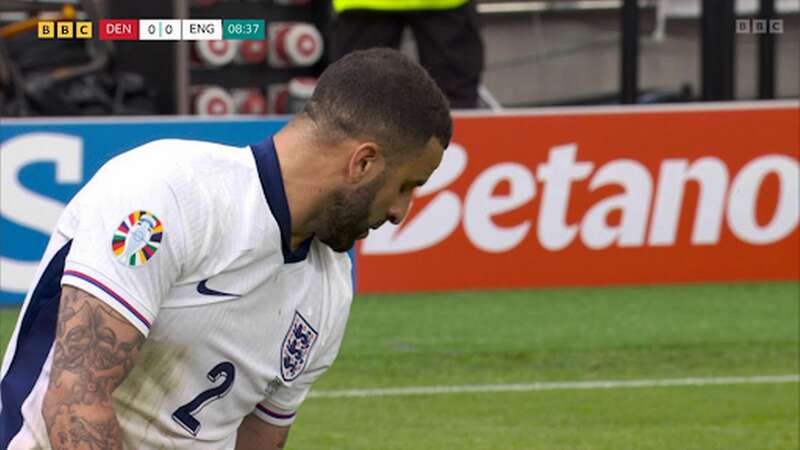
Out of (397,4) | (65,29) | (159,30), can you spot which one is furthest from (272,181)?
(397,4)

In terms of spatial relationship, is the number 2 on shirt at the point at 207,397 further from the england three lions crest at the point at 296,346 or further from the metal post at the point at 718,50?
the metal post at the point at 718,50

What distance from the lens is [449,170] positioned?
32.8ft

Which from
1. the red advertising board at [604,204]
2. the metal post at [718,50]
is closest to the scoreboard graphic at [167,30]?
the red advertising board at [604,204]

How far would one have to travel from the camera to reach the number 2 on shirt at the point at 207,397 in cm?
336

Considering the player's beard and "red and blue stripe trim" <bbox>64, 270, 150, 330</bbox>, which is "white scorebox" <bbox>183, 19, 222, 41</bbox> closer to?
the player's beard

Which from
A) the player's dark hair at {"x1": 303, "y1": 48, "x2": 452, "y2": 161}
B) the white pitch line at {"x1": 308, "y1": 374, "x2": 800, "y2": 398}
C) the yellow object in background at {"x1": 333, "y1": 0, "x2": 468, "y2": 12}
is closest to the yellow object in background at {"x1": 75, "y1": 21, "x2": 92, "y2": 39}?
the player's dark hair at {"x1": 303, "y1": 48, "x2": 452, "y2": 161}

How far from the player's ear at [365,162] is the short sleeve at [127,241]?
1.08ft

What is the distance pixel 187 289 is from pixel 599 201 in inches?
288

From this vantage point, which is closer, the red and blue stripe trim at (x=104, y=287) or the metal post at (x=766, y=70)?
the red and blue stripe trim at (x=104, y=287)

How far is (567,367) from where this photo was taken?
8.48 metres

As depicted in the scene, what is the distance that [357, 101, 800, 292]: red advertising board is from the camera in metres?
10.1

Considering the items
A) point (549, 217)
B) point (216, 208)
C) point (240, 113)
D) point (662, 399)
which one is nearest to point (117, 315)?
point (216, 208)

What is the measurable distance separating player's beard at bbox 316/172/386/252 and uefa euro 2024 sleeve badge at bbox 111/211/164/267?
0.39 metres

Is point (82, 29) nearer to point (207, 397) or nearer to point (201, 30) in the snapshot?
point (201, 30)
